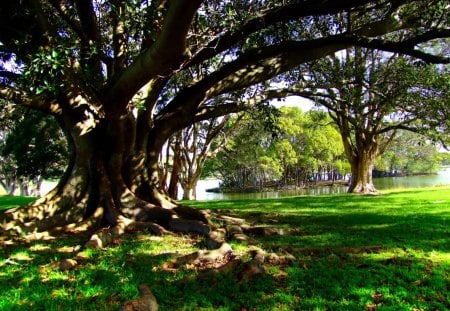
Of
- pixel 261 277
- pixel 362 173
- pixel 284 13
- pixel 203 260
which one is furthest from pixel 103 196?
pixel 362 173

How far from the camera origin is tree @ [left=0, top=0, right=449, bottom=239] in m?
6.41

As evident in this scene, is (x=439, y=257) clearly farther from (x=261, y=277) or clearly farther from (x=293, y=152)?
(x=293, y=152)

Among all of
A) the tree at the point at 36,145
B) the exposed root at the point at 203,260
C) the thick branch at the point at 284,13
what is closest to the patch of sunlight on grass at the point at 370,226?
the exposed root at the point at 203,260

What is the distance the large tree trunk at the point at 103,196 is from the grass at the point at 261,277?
86 cm

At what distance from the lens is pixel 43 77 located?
5441 mm

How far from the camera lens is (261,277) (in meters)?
4.69

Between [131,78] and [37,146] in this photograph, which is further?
[37,146]

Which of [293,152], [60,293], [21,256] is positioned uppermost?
[293,152]

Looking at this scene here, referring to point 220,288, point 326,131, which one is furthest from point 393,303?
point 326,131

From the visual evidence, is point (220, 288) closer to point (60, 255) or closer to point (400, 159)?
point (60, 255)

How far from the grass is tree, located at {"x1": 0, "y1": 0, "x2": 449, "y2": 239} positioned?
130 cm

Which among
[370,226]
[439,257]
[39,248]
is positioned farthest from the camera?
[370,226]

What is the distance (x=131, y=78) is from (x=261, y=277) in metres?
3.56

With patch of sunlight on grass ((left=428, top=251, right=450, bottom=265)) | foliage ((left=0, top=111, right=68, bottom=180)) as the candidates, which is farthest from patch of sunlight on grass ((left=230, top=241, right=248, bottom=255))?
foliage ((left=0, top=111, right=68, bottom=180))
